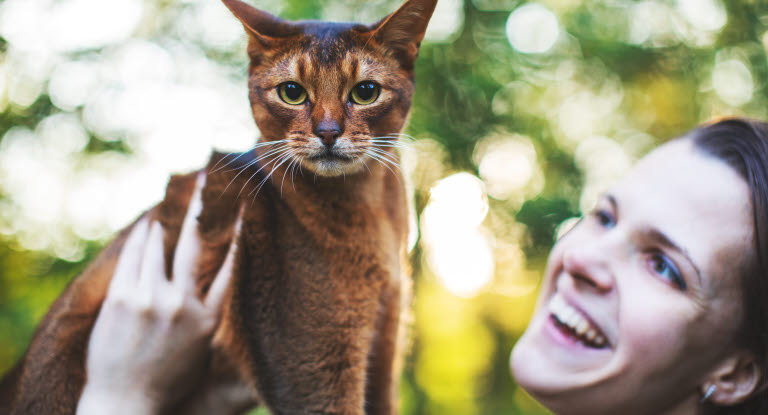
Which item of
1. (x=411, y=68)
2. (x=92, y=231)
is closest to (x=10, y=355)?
(x=92, y=231)

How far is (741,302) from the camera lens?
125cm

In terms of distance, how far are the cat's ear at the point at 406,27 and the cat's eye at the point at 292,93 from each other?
31 cm

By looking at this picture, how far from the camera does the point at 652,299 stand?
4.11 feet

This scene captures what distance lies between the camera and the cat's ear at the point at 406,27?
1438 millimetres

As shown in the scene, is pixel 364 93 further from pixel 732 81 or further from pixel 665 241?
pixel 732 81

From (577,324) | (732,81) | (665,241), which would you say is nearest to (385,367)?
(577,324)

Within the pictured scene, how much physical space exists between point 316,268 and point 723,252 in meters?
1.20

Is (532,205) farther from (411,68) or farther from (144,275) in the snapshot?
(144,275)

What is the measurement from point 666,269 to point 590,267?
198 mm

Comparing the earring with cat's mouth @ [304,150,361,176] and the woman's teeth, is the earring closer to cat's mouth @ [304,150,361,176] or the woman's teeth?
the woman's teeth

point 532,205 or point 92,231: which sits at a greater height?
point 532,205

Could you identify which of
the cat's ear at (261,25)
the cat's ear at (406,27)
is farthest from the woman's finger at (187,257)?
the cat's ear at (406,27)

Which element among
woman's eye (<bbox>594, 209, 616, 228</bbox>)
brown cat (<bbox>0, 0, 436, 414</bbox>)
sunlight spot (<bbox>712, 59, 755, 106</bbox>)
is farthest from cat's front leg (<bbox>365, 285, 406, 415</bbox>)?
sunlight spot (<bbox>712, 59, 755, 106</bbox>)

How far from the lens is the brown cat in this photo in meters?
1.49
